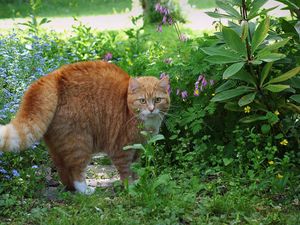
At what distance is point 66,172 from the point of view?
552 centimetres

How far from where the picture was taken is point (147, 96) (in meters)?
5.69

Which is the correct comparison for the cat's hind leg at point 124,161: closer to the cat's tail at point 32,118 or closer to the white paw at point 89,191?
the white paw at point 89,191

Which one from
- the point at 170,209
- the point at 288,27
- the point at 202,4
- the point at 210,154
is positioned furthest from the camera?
the point at 202,4

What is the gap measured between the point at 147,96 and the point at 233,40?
998mm

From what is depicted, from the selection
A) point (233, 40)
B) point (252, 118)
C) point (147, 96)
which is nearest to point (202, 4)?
point (147, 96)

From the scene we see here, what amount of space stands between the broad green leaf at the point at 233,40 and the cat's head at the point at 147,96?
2.84ft

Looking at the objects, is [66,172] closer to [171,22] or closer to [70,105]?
[70,105]

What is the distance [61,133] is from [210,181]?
1317 mm

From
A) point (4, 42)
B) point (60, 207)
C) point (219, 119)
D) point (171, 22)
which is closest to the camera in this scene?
point (60, 207)

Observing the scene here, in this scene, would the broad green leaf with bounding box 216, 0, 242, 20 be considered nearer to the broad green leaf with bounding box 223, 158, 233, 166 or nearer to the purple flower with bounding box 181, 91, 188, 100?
the purple flower with bounding box 181, 91, 188, 100

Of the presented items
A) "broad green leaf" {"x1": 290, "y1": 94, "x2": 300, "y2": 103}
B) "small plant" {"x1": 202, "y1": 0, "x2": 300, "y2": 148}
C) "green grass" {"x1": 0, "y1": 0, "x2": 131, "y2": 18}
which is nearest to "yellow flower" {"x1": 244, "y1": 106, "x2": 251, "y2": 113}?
"small plant" {"x1": 202, "y1": 0, "x2": 300, "y2": 148}

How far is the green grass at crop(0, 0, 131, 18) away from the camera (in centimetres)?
1712

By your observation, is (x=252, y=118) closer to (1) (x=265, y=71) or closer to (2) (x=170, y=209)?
(1) (x=265, y=71)

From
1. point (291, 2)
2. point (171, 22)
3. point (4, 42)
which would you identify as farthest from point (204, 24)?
point (291, 2)
